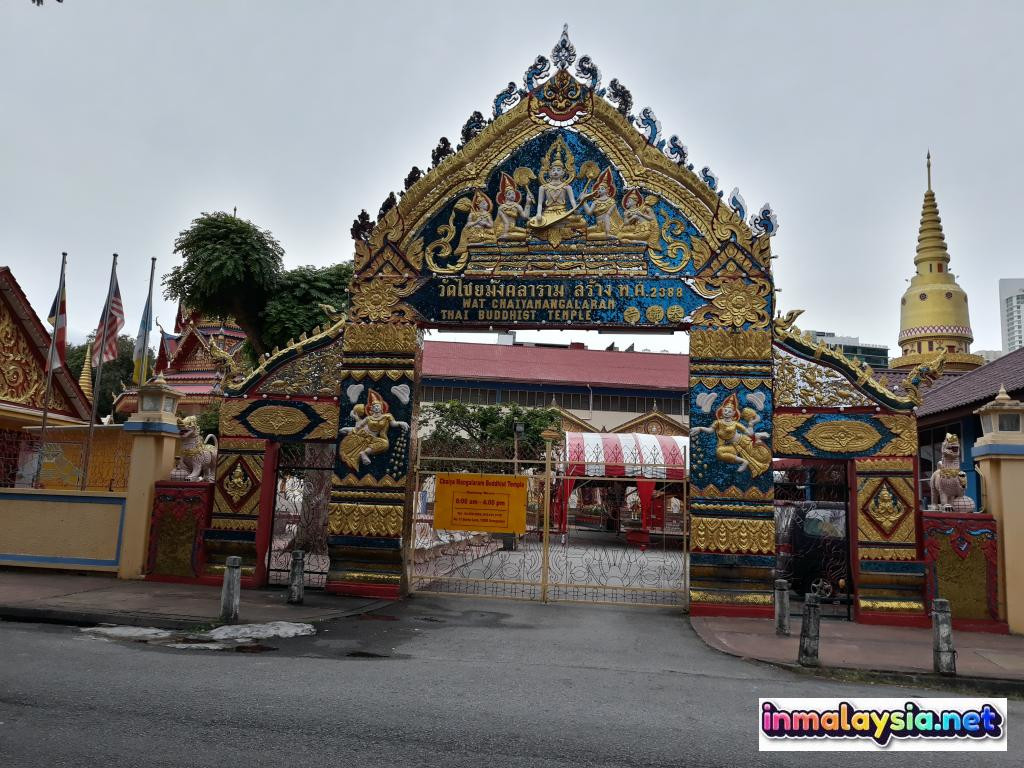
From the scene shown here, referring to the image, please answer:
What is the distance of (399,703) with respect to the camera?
20.6 feet

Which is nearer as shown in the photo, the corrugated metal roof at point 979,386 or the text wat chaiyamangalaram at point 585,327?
the text wat chaiyamangalaram at point 585,327

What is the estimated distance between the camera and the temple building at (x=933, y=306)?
31031 millimetres

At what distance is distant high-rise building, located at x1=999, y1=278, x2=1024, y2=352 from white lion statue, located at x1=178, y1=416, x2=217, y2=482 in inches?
4218

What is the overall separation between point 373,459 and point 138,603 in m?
3.86

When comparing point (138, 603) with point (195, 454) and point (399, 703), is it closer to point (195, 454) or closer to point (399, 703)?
point (195, 454)

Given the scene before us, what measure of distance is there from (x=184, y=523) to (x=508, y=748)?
30.2 ft

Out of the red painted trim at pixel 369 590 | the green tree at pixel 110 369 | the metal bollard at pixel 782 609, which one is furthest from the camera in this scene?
the green tree at pixel 110 369

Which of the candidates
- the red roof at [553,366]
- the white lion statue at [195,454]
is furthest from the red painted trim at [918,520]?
the red roof at [553,366]

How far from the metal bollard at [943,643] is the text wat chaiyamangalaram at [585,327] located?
3062 millimetres

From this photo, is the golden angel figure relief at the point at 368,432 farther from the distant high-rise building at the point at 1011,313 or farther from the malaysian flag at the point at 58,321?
the distant high-rise building at the point at 1011,313

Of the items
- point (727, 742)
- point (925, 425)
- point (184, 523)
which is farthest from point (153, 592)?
point (925, 425)

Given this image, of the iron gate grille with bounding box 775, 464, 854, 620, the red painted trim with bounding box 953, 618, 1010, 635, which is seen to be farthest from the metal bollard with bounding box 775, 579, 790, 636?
the red painted trim with bounding box 953, 618, 1010, 635

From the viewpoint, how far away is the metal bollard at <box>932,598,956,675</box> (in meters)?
8.11

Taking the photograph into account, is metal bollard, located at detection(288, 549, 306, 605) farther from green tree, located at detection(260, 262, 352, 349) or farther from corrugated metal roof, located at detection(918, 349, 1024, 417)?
corrugated metal roof, located at detection(918, 349, 1024, 417)
